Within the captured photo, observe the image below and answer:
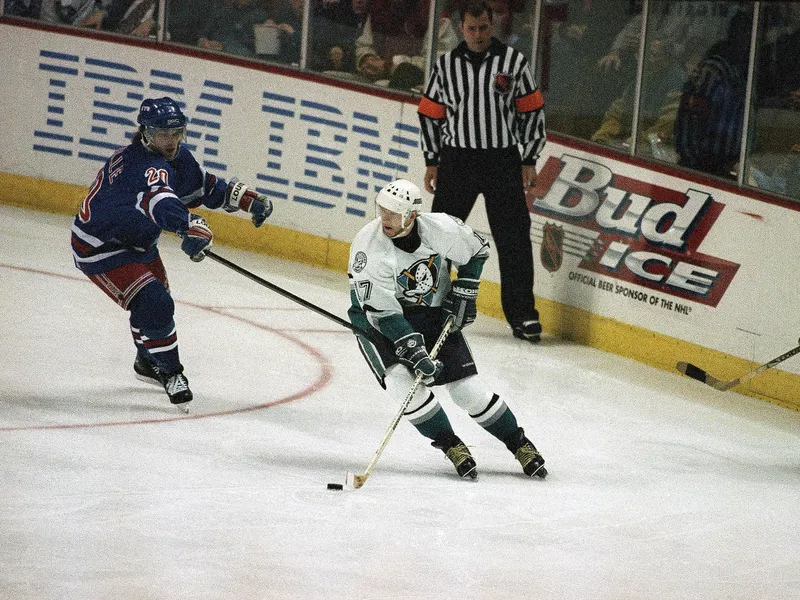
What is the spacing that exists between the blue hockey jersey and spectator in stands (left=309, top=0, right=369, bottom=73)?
2.85 metres

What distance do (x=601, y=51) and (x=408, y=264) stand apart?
273cm

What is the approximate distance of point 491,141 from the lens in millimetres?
6684

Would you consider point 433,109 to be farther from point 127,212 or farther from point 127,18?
point 127,18

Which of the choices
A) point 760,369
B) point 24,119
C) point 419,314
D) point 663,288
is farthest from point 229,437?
point 24,119

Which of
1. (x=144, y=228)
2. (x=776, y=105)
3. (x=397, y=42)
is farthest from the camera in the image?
(x=397, y=42)

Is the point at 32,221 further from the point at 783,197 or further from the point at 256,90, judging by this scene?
the point at 783,197

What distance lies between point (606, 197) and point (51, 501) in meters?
3.56

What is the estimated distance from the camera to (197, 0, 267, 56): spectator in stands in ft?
27.1

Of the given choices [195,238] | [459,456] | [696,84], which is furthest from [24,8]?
[459,456]

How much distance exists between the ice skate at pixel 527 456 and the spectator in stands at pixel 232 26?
13.9ft

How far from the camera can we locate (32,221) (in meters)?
8.46

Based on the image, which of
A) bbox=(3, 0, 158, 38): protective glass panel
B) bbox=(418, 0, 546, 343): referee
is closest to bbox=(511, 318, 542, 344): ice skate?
bbox=(418, 0, 546, 343): referee

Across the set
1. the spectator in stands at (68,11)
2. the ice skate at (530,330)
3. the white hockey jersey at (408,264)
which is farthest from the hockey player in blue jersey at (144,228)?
the spectator in stands at (68,11)

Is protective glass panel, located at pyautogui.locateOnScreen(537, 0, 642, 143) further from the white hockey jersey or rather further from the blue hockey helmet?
the blue hockey helmet
